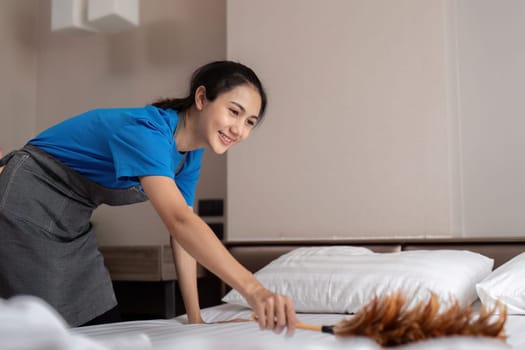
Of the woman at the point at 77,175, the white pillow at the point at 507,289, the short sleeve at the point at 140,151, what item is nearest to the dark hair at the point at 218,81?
the woman at the point at 77,175

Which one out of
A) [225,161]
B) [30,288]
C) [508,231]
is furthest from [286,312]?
[225,161]

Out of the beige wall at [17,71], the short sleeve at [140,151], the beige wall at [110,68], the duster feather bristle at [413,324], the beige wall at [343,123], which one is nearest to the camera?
the duster feather bristle at [413,324]

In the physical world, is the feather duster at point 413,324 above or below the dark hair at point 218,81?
below

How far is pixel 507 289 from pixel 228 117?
3.12 feet

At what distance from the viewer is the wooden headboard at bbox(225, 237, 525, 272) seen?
2.21 meters

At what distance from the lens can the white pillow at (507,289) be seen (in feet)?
5.58

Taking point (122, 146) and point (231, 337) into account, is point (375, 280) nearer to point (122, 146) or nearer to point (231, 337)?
point (122, 146)

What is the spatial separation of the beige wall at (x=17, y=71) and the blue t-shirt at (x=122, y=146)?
2352 mm

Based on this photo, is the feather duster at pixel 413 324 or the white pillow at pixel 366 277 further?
the white pillow at pixel 366 277

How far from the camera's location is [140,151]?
1.20 m

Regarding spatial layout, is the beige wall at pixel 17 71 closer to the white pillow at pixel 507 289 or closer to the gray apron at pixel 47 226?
the gray apron at pixel 47 226

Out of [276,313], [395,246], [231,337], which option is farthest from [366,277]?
[231,337]

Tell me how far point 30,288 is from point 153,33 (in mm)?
2302

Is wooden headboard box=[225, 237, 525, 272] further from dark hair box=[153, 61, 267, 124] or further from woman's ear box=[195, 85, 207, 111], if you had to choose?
woman's ear box=[195, 85, 207, 111]
